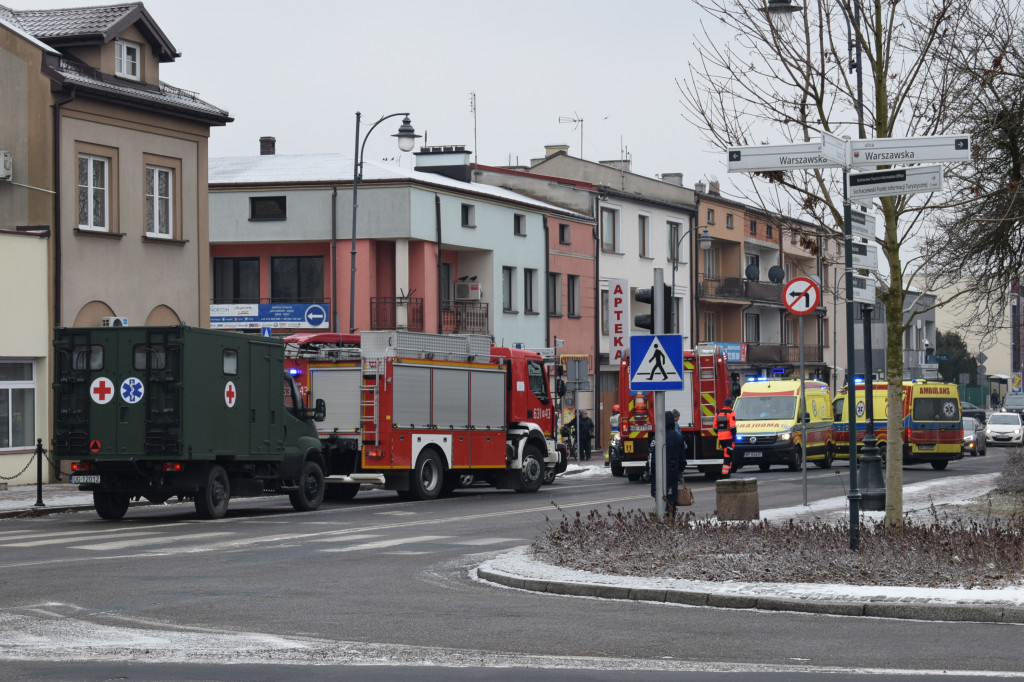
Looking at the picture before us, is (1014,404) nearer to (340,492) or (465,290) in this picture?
(465,290)

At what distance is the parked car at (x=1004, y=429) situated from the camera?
64500mm

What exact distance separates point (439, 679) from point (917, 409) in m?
34.2

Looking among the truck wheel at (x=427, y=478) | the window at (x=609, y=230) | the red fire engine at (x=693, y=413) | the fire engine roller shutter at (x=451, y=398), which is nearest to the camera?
the truck wheel at (x=427, y=478)

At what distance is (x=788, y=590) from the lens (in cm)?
1275

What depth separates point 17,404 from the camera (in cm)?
3172

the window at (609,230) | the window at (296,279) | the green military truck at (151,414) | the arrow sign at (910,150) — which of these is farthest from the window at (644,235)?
the arrow sign at (910,150)

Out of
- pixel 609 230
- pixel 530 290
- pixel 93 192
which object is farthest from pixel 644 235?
pixel 93 192

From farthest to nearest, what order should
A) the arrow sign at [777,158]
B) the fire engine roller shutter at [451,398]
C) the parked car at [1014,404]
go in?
the parked car at [1014,404] → the fire engine roller shutter at [451,398] → the arrow sign at [777,158]

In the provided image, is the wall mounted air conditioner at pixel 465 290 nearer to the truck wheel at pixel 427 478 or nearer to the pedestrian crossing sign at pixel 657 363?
the truck wheel at pixel 427 478

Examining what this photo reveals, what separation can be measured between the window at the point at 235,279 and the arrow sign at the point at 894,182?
1514 inches

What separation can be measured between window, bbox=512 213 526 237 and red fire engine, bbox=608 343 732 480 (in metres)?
19.9

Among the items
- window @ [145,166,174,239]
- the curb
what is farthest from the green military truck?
window @ [145,166,174,239]

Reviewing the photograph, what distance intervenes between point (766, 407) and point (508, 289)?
1560 cm

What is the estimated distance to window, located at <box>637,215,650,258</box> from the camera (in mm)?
64500
